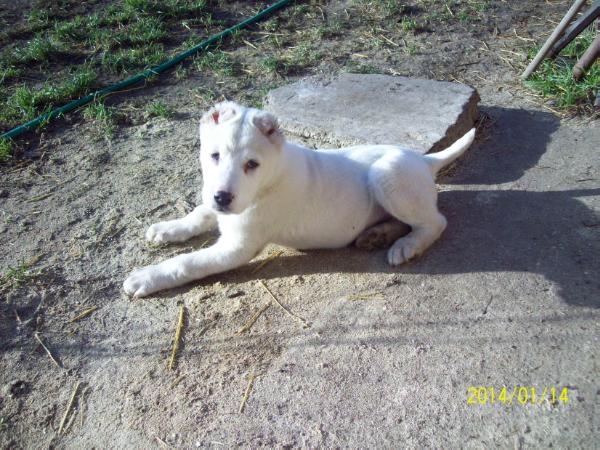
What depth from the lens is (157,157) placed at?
18.5ft

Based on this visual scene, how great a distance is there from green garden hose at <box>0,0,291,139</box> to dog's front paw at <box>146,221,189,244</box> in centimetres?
252

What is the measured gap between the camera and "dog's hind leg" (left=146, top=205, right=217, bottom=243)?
14.7 feet

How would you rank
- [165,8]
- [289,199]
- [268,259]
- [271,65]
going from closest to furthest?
[289,199], [268,259], [271,65], [165,8]

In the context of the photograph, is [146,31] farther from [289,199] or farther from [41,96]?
[289,199]

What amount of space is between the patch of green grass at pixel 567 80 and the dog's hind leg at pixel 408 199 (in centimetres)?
286

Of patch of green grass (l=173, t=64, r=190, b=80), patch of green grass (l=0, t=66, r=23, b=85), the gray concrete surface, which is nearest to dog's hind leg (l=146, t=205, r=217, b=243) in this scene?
the gray concrete surface

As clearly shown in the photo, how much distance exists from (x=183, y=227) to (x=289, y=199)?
103 centimetres

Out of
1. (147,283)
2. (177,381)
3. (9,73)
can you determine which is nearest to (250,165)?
(147,283)

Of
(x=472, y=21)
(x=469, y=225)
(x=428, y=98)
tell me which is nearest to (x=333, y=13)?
(x=472, y=21)

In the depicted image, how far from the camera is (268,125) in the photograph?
3648mm

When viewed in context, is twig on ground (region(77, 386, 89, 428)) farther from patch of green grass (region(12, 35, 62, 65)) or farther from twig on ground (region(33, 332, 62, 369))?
patch of green grass (region(12, 35, 62, 65))

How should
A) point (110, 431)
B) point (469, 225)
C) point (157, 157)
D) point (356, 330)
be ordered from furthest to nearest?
point (157, 157) < point (469, 225) < point (356, 330) < point (110, 431)

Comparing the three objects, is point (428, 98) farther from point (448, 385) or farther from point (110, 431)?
point (110, 431)

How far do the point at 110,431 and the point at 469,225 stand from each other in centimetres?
307
